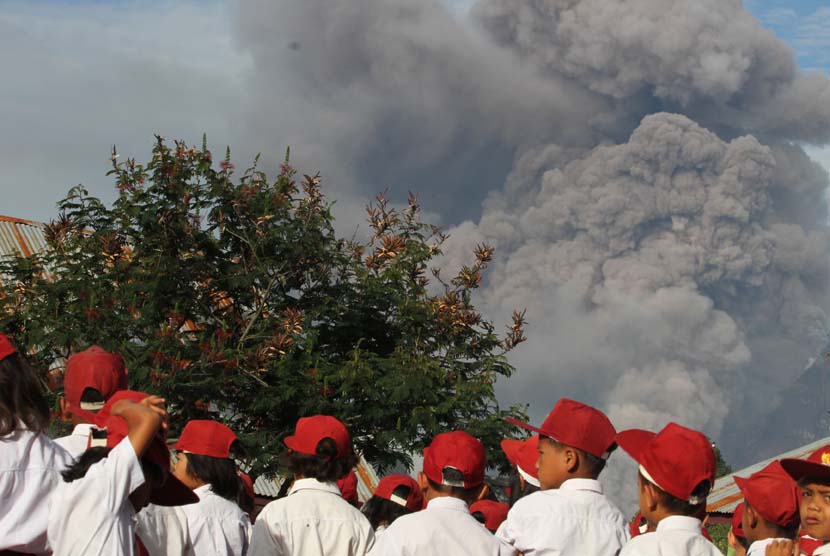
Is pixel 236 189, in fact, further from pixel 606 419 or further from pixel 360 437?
pixel 606 419

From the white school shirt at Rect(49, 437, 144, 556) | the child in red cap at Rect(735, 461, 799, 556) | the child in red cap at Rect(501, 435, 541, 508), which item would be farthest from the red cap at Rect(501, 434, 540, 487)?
the white school shirt at Rect(49, 437, 144, 556)

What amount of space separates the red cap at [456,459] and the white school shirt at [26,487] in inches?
71.1

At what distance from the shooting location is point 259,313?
38.6ft

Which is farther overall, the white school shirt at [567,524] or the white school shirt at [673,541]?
the white school shirt at [567,524]

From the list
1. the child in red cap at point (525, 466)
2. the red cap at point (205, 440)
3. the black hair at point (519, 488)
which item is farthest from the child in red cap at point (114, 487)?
the black hair at point (519, 488)

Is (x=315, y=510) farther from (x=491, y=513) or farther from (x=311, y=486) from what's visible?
(x=491, y=513)

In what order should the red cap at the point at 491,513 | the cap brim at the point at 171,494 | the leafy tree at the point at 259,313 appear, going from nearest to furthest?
the cap brim at the point at 171,494 < the red cap at the point at 491,513 < the leafy tree at the point at 259,313

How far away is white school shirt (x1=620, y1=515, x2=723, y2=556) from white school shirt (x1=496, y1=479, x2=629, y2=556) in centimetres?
49

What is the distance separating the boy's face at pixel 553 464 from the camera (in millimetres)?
4250

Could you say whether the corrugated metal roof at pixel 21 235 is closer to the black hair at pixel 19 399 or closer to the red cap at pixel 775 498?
the red cap at pixel 775 498

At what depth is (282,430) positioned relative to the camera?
11.3 meters

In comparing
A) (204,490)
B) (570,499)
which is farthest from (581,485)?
(204,490)

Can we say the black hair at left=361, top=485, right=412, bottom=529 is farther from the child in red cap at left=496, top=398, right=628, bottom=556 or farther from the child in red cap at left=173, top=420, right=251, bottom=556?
the child in red cap at left=496, top=398, right=628, bottom=556

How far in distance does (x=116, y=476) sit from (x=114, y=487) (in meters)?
0.03
